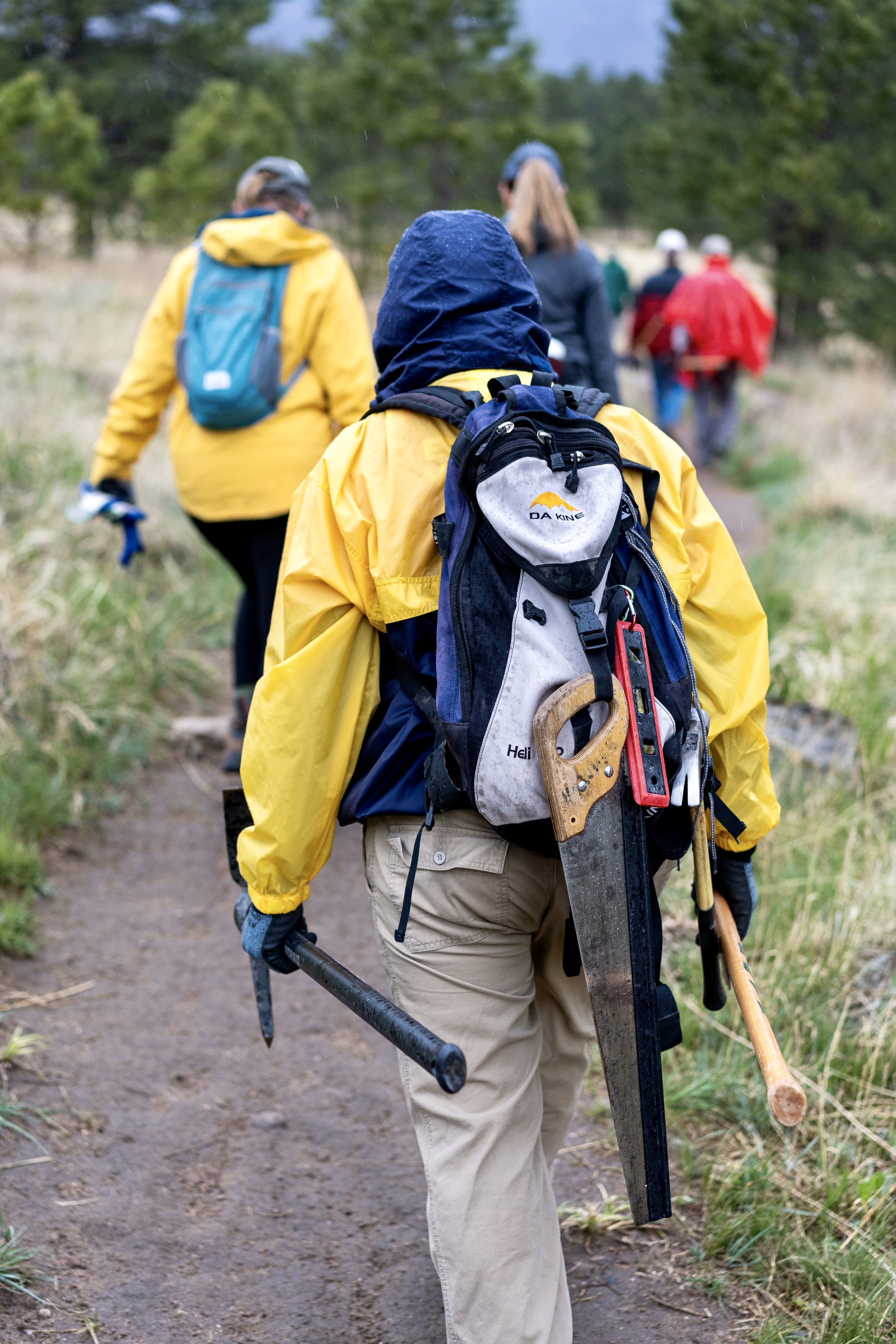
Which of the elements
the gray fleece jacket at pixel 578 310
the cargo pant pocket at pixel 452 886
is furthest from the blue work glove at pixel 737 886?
the gray fleece jacket at pixel 578 310

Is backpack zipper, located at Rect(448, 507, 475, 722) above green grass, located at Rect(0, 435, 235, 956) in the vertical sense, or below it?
above

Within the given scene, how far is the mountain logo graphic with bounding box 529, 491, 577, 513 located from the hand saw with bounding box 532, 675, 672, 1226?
250 mm

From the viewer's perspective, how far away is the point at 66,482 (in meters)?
6.67

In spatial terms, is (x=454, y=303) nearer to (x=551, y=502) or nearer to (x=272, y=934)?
(x=551, y=502)

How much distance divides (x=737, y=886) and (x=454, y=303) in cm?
118

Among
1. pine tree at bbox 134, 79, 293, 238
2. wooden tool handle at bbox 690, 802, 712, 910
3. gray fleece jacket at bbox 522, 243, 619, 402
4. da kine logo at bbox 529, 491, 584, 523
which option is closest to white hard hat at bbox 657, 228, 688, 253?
gray fleece jacket at bbox 522, 243, 619, 402

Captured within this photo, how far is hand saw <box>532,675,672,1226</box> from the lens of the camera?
5.82 feet

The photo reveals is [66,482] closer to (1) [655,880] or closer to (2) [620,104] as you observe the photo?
(1) [655,880]

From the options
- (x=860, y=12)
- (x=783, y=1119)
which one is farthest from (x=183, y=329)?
(x=860, y=12)

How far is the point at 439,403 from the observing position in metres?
1.92

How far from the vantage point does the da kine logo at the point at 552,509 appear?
178 centimetres

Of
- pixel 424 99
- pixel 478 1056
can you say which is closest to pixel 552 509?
pixel 478 1056

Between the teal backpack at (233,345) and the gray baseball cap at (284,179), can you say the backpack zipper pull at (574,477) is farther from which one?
the gray baseball cap at (284,179)

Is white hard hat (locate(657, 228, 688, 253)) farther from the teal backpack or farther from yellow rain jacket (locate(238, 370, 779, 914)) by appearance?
yellow rain jacket (locate(238, 370, 779, 914))
